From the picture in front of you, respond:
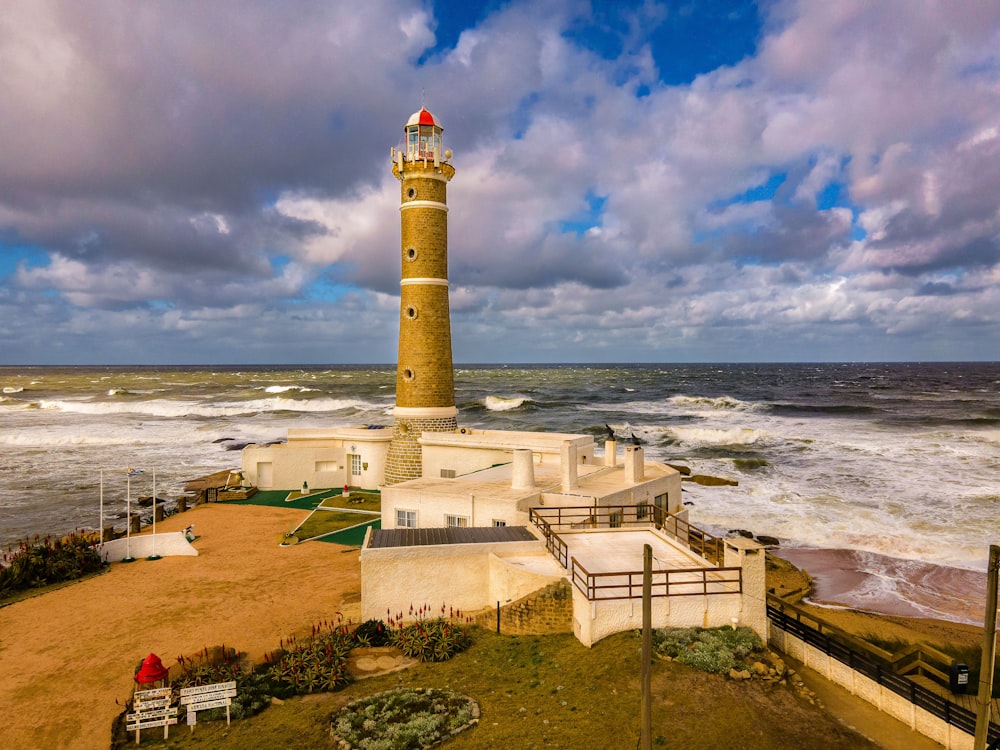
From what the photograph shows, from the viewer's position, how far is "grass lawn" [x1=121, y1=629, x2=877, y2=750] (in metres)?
9.89

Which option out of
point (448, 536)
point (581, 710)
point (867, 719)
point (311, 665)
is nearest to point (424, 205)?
point (448, 536)

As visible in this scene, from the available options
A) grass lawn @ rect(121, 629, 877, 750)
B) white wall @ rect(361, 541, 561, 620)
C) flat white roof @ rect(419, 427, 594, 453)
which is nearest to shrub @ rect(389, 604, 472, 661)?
grass lawn @ rect(121, 629, 877, 750)

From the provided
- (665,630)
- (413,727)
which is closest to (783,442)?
(665,630)

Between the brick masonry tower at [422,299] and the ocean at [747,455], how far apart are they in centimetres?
1408

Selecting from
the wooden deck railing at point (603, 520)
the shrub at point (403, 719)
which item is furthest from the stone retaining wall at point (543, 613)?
the wooden deck railing at point (603, 520)

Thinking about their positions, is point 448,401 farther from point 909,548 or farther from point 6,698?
point 909,548

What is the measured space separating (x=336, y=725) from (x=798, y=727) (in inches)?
310

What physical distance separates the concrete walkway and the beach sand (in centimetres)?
716

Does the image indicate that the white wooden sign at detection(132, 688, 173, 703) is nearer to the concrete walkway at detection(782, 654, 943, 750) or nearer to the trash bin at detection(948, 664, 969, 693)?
the concrete walkway at detection(782, 654, 943, 750)

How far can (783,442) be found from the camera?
55219 millimetres

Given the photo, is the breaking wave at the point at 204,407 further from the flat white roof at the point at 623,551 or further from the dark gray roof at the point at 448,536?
the flat white roof at the point at 623,551

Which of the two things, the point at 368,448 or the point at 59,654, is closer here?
the point at 59,654

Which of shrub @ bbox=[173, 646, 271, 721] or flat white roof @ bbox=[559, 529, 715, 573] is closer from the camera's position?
shrub @ bbox=[173, 646, 271, 721]

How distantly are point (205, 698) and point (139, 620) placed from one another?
21.0ft
